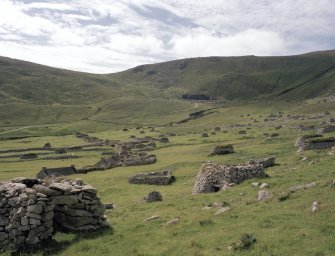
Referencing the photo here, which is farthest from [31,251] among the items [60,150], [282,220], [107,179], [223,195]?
[60,150]

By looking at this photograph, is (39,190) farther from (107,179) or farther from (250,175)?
(107,179)

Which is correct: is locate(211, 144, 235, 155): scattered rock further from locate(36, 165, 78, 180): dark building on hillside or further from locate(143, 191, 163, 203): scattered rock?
locate(143, 191, 163, 203): scattered rock

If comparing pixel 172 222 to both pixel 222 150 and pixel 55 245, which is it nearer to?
pixel 55 245

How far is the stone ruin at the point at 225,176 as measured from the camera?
125 feet

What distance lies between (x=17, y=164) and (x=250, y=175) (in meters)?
75.8

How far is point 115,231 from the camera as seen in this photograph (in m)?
22.8

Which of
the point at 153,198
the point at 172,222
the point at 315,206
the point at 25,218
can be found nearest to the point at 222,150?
the point at 153,198

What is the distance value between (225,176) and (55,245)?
2118cm

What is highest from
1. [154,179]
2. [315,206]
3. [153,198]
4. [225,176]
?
[315,206]

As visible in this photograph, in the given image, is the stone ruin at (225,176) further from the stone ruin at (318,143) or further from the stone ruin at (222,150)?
the stone ruin at (222,150)

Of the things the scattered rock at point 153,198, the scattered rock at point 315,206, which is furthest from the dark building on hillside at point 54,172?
the scattered rock at point 315,206

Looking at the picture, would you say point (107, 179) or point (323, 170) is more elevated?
point (323, 170)

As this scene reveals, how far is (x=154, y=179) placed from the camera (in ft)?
162

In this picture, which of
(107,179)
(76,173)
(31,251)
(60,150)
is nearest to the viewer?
(31,251)
